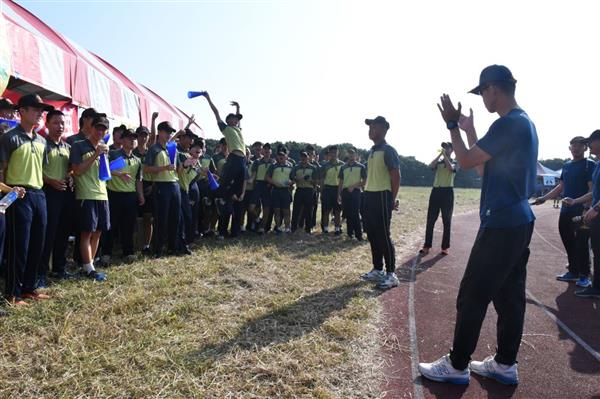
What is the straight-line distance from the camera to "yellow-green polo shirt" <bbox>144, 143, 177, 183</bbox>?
6.45 m

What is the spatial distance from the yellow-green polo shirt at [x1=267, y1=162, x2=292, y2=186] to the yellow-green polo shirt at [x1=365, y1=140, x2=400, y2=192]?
4251 mm

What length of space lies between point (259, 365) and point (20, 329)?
235 cm

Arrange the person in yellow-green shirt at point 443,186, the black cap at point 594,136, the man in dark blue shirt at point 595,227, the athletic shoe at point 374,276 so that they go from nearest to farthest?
1. the man in dark blue shirt at point 595,227
2. the black cap at point 594,136
3. the athletic shoe at point 374,276
4. the person in yellow-green shirt at point 443,186

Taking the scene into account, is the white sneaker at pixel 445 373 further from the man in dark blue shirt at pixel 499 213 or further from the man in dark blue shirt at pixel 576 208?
the man in dark blue shirt at pixel 576 208

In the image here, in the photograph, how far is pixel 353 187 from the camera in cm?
966

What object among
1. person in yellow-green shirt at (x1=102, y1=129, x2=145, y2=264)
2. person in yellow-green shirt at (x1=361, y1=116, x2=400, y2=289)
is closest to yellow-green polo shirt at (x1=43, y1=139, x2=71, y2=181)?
person in yellow-green shirt at (x1=102, y1=129, x2=145, y2=264)

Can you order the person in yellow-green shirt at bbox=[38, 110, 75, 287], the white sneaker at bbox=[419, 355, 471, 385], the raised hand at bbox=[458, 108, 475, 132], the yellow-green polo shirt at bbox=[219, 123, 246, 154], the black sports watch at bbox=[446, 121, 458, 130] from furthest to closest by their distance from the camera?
1. the yellow-green polo shirt at bbox=[219, 123, 246, 154]
2. the person in yellow-green shirt at bbox=[38, 110, 75, 287]
3. the raised hand at bbox=[458, 108, 475, 132]
4. the white sneaker at bbox=[419, 355, 471, 385]
5. the black sports watch at bbox=[446, 121, 458, 130]

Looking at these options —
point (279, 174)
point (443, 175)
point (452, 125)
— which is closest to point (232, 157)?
point (279, 174)

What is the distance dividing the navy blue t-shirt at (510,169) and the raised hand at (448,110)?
0.31m

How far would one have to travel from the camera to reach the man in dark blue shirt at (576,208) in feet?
21.4

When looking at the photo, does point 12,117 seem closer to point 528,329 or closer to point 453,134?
point 453,134

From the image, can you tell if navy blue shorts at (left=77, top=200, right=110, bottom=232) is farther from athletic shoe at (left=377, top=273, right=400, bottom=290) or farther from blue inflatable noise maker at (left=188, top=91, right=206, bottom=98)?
athletic shoe at (left=377, top=273, right=400, bottom=290)

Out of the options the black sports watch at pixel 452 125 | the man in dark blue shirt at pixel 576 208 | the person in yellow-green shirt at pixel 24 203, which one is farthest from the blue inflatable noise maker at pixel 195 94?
the man in dark blue shirt at pixel 576 208

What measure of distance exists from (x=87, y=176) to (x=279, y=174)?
5.35m
